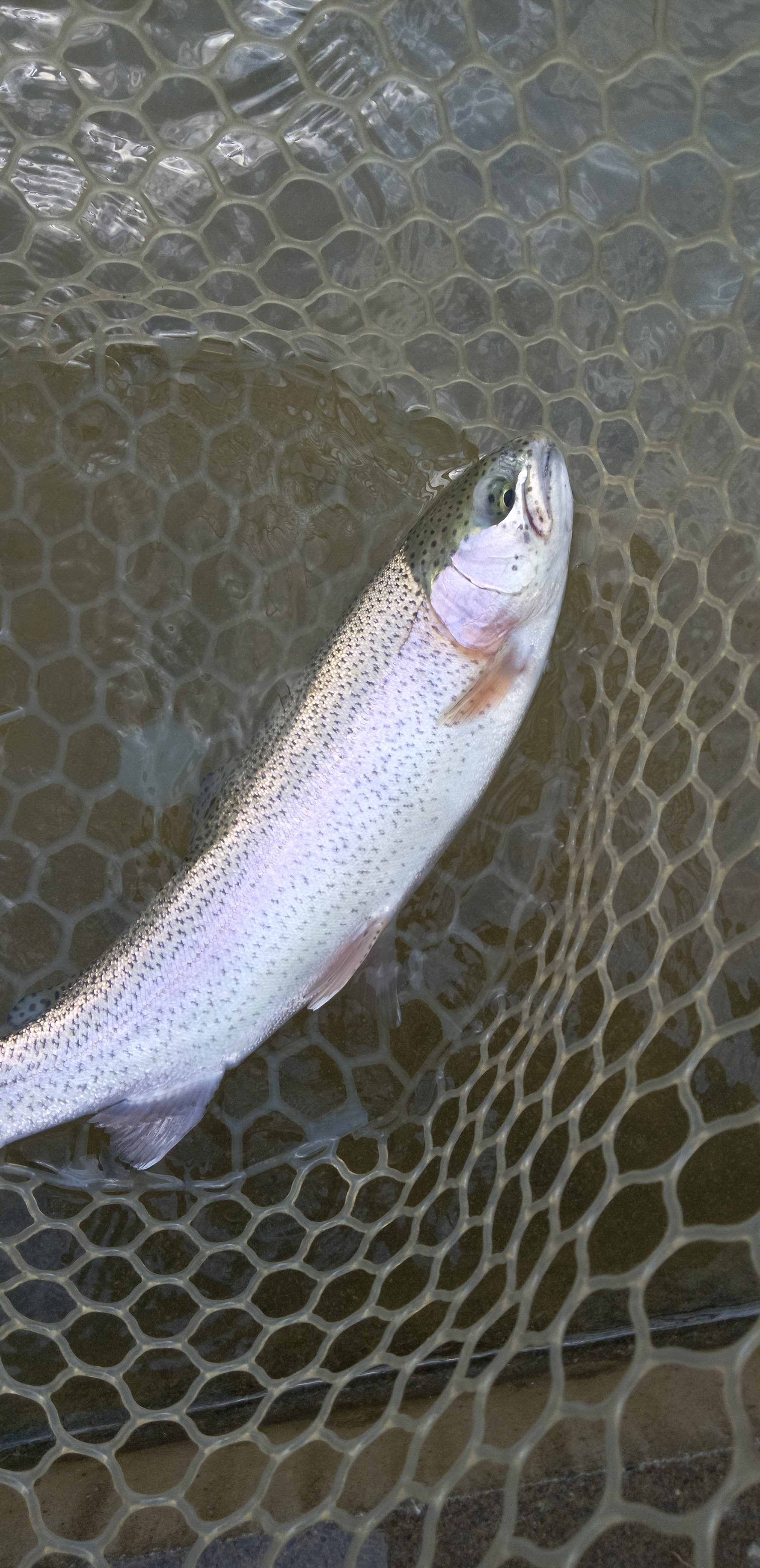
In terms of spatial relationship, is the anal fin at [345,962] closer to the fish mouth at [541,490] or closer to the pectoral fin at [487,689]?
the pectoral fin at [487,689]

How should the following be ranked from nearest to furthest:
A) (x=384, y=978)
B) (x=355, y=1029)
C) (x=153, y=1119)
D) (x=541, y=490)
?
(x=541, y=490)
(x=153, y=1119)
(x=384, y=978)
(x=355, y=1029)

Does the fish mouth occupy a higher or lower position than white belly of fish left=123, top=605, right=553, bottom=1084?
higher

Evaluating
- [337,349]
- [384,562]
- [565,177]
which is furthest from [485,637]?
[565,177]

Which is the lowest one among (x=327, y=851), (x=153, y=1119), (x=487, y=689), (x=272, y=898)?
(x=153, y=1119)

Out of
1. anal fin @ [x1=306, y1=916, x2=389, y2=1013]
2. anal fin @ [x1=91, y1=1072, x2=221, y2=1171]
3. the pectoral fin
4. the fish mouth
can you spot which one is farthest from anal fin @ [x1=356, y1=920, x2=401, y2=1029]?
the fish mouth

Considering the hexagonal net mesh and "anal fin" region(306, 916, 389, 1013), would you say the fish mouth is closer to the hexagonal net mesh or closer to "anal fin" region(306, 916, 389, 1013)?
the hexagonal net mesh

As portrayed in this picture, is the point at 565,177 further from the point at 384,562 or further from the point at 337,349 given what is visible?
the point at 384,562

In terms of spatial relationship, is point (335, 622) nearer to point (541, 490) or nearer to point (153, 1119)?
point (541, 490)

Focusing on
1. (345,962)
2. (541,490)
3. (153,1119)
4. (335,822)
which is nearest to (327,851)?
(335,822)
